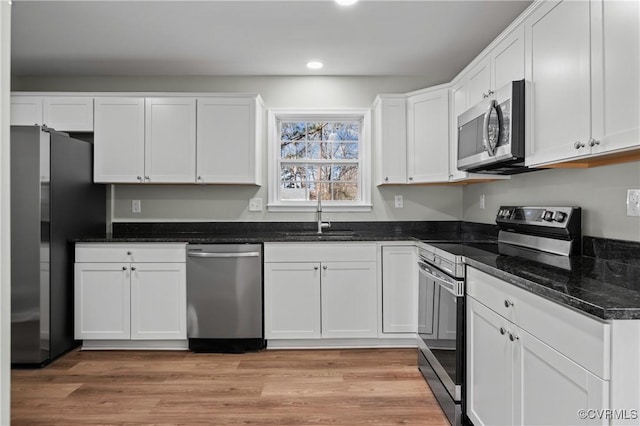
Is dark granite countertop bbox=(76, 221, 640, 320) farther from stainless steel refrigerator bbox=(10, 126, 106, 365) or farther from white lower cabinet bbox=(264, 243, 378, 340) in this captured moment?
stainless steel refrigerator bbox=(10, 126, 106, 365)

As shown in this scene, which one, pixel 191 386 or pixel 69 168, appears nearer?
pixel 191 386

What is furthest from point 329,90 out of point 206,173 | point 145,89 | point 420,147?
point 145,89

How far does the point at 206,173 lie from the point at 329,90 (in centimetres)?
143

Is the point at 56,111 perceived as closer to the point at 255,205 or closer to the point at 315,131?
the point at 255,205

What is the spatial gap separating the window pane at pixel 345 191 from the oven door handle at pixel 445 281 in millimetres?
1411

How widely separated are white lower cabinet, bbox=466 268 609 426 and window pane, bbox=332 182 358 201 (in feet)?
7.04

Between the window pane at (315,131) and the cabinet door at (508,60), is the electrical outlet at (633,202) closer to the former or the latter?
the cabinet door at (508,60)

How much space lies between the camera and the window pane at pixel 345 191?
13.8 ft

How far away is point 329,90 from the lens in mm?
4082

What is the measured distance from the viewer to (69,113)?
3680 millimetres

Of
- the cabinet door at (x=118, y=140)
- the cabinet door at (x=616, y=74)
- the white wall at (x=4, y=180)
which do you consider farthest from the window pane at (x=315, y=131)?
the white wall at (x=4, y=180)

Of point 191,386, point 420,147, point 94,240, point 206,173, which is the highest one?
point 420,147

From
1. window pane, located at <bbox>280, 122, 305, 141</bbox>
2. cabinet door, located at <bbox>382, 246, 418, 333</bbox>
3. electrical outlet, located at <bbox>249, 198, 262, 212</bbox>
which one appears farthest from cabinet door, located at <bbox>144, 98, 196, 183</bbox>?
cabinet door, located at <bbox>382, 246, 418, 333</bbox>

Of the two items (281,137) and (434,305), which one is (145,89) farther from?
(434,305)
